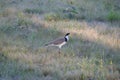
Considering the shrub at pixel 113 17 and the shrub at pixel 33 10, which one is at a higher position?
the shrub at pixel 33 10

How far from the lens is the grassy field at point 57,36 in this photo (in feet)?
35.1

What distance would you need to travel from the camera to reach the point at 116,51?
42.4ft

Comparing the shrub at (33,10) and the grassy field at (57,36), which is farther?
the shrub at (33,10)

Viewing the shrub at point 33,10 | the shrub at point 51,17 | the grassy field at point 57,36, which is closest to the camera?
the grassy field at point 57,36

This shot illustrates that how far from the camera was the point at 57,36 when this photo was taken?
1440 cm

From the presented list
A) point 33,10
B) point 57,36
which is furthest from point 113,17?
point 57,36

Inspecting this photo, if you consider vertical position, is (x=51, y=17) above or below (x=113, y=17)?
above

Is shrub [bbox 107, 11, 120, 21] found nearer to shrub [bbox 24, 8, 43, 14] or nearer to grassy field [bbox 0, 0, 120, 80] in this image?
grassy field [bbox 0, 0, 120, 80]

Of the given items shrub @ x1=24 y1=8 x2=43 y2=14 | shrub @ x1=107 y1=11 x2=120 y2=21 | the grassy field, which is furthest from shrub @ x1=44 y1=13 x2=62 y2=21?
shrub @ x1=107 y1=11 x2=120 y2=21

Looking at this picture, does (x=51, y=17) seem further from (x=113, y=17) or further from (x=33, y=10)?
(x=113, y=17)

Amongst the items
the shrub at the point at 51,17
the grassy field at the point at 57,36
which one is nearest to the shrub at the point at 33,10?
the grassy field at the point at 57,36

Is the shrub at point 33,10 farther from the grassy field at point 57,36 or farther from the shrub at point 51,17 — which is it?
the shrub at point 51,17

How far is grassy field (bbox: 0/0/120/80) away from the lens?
10.7 metres

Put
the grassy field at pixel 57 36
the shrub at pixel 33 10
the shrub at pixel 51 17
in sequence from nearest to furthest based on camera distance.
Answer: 1. the grassy field at pixel 57 36
2. the shrub at pixel 51 17
3. the shrub at pixel 33 10
